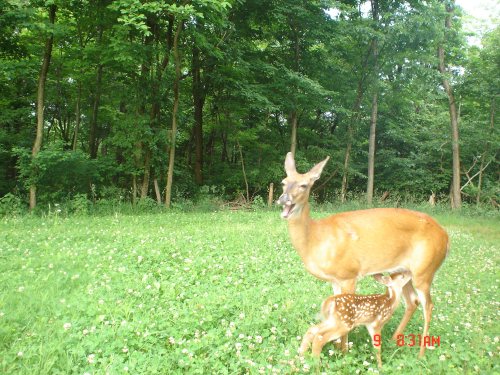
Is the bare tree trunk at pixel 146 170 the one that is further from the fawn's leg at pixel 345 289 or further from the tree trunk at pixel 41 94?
the fawn's leg at pixel 345 289

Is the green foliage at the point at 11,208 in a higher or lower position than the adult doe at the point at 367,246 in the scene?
lower

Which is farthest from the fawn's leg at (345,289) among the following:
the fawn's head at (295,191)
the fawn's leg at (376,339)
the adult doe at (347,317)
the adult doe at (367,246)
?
the fawn's head at (295,191)


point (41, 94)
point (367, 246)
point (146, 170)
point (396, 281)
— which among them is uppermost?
point (41, 94)

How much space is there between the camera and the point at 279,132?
75.9ft

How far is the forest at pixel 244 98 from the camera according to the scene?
46.4 feet

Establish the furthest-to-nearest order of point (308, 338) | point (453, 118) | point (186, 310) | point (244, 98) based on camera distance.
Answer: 1. point (453, 118)
2. point (244, 98)
3. point (186, 310)
4. point (308, 338)

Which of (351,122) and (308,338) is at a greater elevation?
(351,122)

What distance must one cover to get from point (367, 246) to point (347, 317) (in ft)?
2.41

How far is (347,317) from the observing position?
366 cm

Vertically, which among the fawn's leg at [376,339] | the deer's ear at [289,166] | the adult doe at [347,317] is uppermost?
the deer's ear at [289,166]

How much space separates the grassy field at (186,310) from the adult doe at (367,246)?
0.69 m

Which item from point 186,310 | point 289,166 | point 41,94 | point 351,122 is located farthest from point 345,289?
point 351,122

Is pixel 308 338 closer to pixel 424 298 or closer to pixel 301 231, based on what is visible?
pixel 301 231

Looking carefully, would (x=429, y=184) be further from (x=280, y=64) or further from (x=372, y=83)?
(x=280, y=64)
